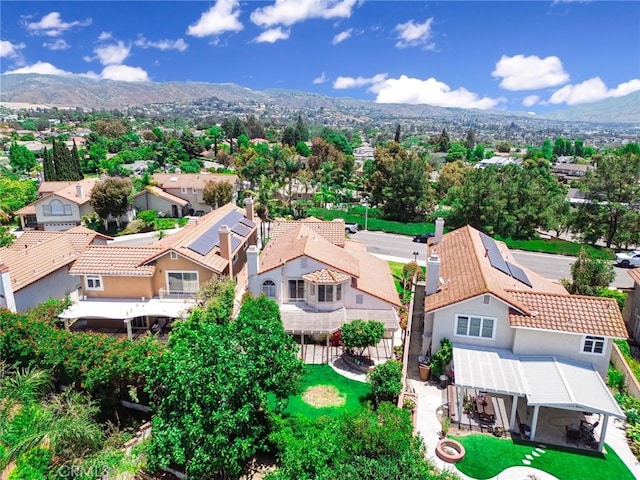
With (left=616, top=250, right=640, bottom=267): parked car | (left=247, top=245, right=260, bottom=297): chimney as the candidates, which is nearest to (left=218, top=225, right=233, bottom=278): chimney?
(left=247, top=245, right=260, bottom=297): chimney

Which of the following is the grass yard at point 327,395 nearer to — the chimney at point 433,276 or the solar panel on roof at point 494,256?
the chimney at point 433,276

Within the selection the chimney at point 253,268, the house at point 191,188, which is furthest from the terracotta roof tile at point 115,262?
the house at point 191,188

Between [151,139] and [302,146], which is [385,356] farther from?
[151,139]

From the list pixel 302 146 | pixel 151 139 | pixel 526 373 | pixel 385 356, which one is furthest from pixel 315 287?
pixel 151 139

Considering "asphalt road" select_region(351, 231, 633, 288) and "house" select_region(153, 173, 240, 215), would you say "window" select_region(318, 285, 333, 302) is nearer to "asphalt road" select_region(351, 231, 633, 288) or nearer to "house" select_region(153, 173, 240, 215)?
"asphalt road" select_region(351, 231, 633, 288)

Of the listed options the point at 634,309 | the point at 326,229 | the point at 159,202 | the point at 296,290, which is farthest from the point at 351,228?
the point at 634,309

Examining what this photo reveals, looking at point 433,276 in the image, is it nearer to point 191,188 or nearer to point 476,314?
point 476,314
